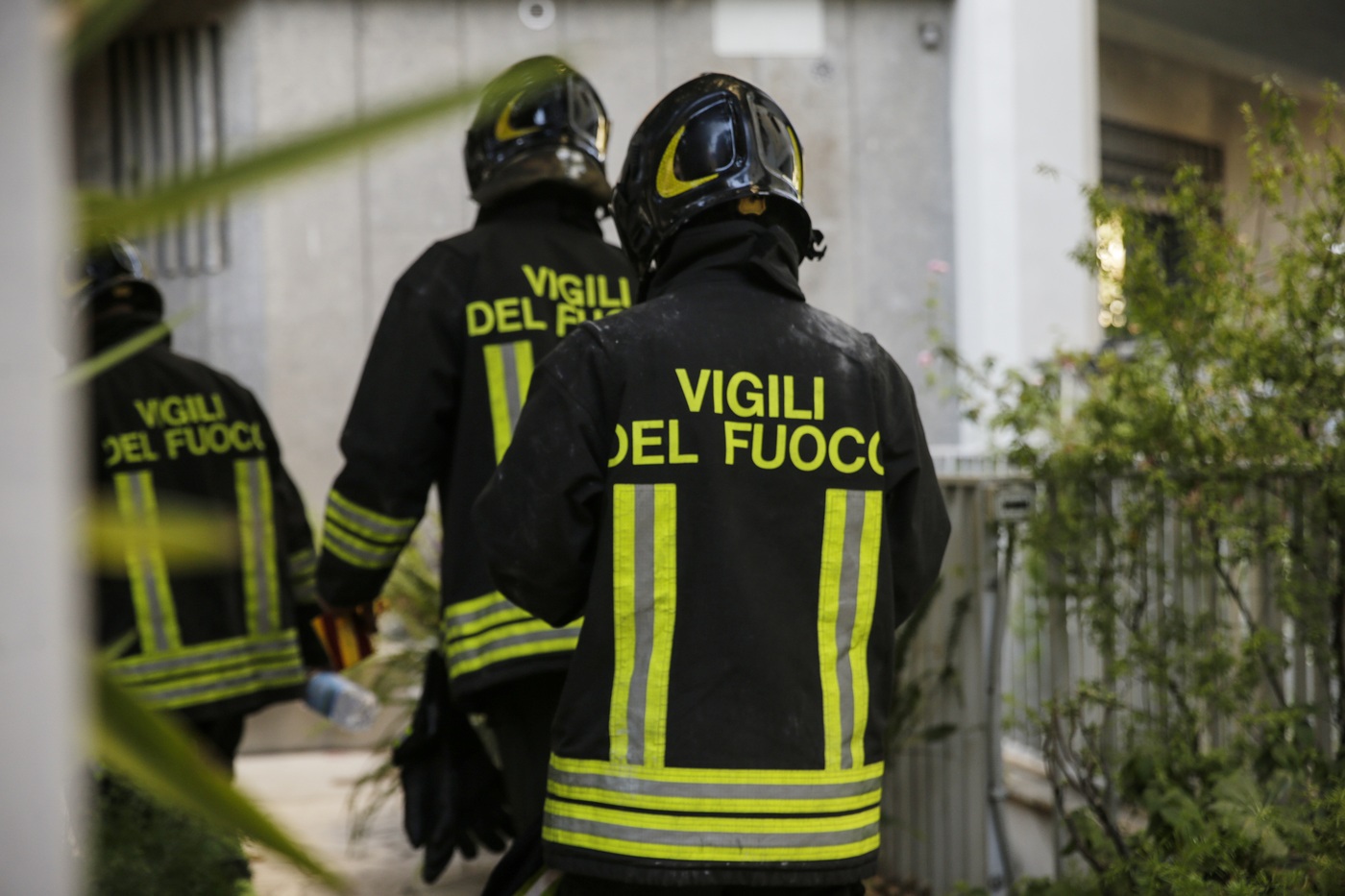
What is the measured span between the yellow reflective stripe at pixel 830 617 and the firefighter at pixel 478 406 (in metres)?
0.72

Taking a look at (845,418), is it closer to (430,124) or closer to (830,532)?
(830,532)

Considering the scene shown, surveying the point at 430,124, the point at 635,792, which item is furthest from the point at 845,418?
the point at 430,124

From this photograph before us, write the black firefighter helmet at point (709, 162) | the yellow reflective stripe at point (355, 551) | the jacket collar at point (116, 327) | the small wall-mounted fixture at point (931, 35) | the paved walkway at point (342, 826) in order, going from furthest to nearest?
the small wall-mounted fixture at point (931, 35) → the paved walkway at point (342, 826) → the jacket collar at point (116, 327) → the yellow reflective stripe at point (355, 551) → the black firefighter helmet at point (709, 162)

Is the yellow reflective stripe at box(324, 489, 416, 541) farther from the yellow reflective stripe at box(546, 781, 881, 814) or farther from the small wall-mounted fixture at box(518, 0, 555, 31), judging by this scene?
the small wall-mounted fixture at box(518, 0, 555, 31)

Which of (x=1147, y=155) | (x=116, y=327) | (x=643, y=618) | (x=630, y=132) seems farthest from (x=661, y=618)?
(x=1147, y=155)

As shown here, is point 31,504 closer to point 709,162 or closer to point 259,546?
point 709,162

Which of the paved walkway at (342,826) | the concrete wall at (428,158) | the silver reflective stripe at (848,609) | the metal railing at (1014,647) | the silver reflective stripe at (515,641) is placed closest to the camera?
the silver reflective stripe at (848,609)

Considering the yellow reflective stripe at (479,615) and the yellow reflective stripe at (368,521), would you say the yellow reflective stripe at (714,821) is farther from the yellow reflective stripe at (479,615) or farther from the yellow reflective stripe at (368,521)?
the yellow reflective stripe at (368,521)

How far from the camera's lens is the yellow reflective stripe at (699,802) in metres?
1.95

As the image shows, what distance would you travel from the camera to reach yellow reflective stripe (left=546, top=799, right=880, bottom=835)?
1946mm

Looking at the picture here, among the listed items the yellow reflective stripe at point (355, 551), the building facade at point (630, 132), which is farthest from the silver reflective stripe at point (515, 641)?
the building facade at point (630, 132)

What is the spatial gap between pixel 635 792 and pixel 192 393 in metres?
1.93

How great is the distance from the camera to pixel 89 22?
52cm

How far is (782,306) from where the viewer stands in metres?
2.13
